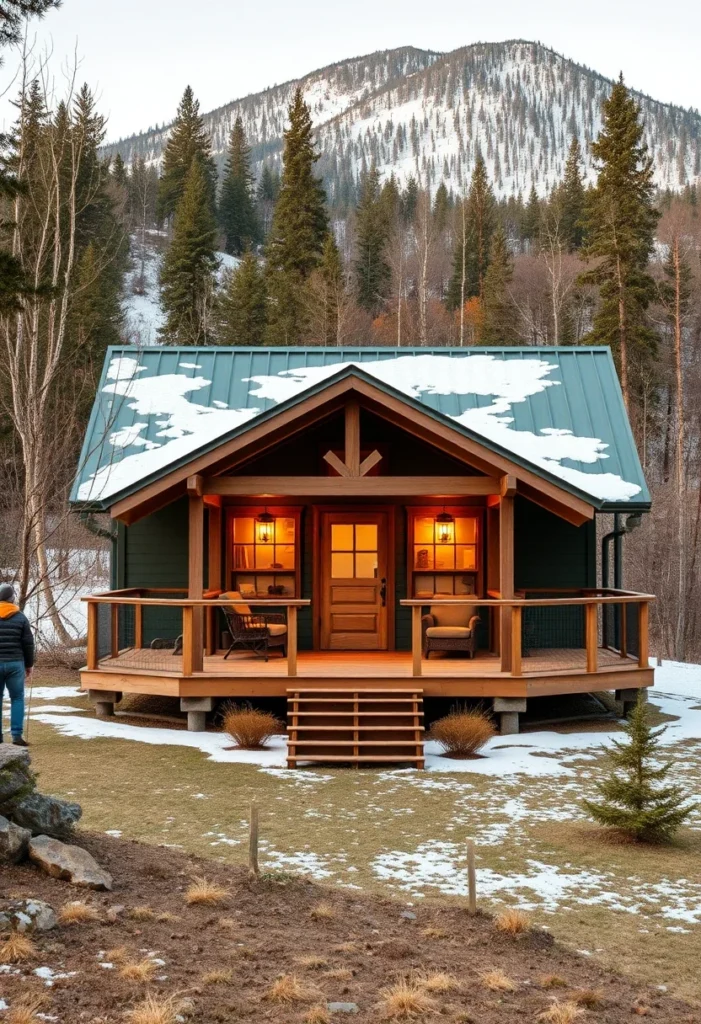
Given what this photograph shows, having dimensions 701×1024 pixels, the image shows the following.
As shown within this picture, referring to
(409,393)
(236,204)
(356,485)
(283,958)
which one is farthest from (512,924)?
(236,204)

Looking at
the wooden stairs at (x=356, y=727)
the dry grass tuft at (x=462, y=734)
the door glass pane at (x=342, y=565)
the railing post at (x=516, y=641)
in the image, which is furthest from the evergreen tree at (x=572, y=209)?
the dry grass tuft at (x=462, y=734)

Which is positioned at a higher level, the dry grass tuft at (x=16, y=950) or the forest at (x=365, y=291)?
the forest at (x=365, y=291)

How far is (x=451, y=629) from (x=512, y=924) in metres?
7.84

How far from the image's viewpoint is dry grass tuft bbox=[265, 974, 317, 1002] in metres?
4.69

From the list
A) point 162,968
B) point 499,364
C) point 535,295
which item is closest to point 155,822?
point 162,968

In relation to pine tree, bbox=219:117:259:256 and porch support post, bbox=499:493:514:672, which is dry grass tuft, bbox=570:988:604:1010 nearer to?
porch support post, bbox=499:493:514:672

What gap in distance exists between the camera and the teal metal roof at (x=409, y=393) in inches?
570

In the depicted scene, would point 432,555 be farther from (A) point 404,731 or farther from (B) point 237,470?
(A) point 404,731

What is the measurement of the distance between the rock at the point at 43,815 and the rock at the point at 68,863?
5.3 inches

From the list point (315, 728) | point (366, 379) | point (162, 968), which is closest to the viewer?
point (162, 968)

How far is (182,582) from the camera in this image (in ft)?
50.0

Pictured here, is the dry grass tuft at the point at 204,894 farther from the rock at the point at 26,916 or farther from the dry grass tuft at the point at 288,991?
the dry grass tuft at the point at 288,991

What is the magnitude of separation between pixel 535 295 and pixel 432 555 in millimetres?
33010

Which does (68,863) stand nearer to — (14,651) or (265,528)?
(14,651)
